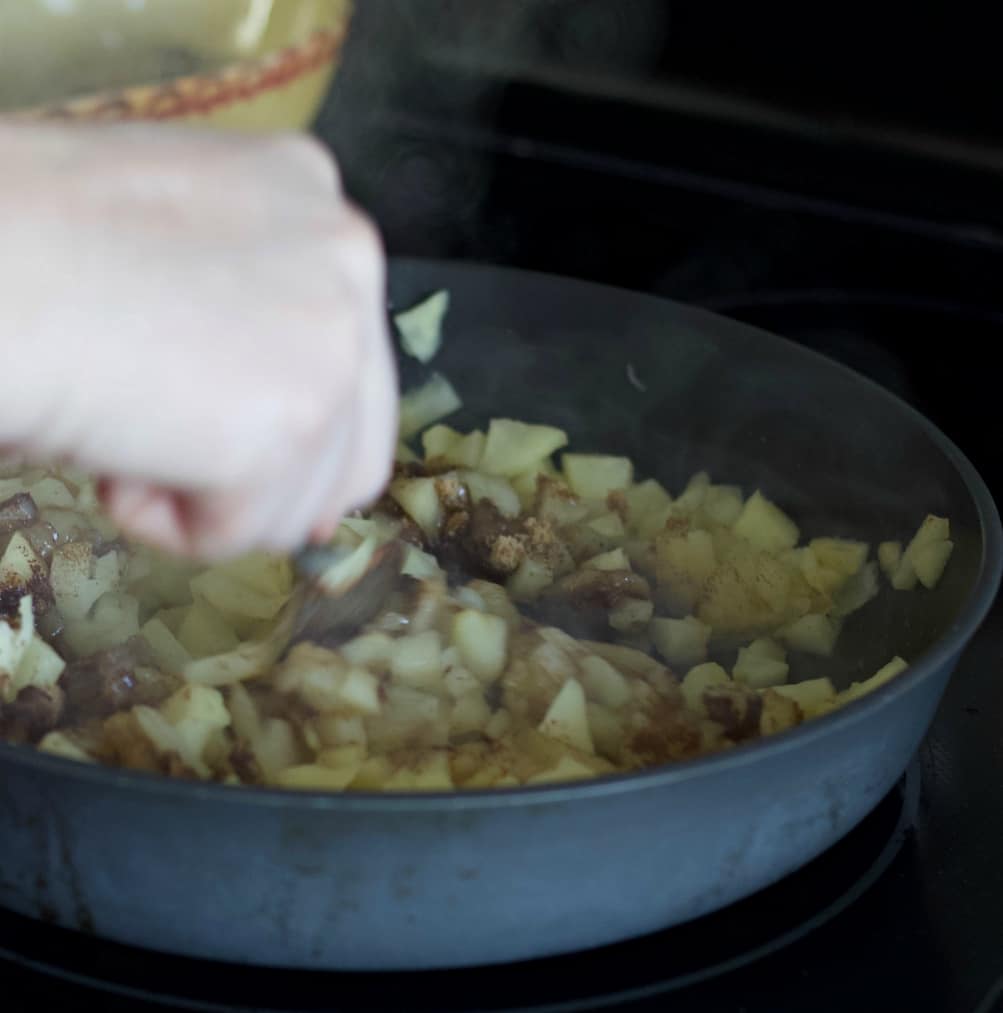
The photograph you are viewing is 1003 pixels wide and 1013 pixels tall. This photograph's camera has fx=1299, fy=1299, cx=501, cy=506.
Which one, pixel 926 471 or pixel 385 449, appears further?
pixel 926 471

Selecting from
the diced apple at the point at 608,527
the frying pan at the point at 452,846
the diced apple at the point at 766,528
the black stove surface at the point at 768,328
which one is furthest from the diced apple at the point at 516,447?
the frying pan at the point at 452,846

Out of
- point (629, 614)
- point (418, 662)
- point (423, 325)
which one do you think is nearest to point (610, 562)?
point (629, 614)

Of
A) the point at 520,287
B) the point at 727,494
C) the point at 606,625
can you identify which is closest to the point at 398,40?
the point at 520,287

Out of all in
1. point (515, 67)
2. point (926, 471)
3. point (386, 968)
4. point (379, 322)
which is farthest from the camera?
point (515, 67)

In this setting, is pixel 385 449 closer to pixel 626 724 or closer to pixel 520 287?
pixel 626 724

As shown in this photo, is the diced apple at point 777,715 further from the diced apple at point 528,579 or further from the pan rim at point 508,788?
the diced apple at point 528,579

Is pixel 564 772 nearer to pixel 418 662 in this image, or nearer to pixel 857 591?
pixel 418 662
